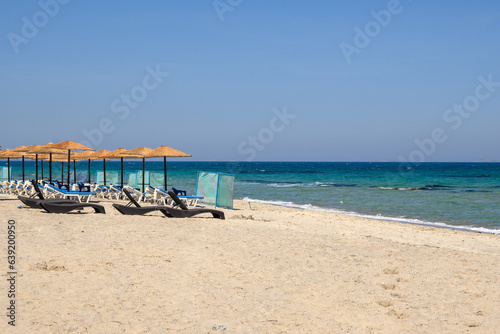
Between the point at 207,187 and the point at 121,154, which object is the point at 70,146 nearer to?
the point at 121,154

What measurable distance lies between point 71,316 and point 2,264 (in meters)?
1.97

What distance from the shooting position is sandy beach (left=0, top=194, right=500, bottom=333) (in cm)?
429

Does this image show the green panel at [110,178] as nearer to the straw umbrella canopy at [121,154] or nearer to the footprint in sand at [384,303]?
the straw umbrella canopy at [121,154]

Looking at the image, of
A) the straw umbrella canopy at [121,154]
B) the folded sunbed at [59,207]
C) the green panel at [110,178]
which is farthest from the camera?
the green panel at [110,178]

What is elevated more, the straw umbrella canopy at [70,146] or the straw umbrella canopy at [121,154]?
the straw umbrella canopy at [70,146]

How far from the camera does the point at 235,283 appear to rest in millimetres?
5469

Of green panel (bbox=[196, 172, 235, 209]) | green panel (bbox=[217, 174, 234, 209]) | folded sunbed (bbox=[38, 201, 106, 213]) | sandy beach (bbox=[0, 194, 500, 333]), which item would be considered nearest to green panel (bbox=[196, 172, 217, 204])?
green panel (bbox=[196, 172, 235, 209])

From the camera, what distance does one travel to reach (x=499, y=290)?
5648 mm

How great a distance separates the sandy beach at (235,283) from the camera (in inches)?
169

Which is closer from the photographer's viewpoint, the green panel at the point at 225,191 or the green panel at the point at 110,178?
the green panel at the point at 225,191

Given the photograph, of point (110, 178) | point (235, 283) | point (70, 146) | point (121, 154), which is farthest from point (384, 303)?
point (110, 178)

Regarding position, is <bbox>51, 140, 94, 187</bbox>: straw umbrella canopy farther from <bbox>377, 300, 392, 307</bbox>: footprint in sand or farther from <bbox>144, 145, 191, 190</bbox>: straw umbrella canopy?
<bbox>377, 300, 392, 307</bbox>: footprint in sand

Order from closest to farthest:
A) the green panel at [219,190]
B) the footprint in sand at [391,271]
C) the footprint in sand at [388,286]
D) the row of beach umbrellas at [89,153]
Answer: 1. the footprint in sand at [388,286]
2. the footprint in sand at [391,271]
3. the row of beach umbrellas at [89,153]
4. the green panel at [219,190]

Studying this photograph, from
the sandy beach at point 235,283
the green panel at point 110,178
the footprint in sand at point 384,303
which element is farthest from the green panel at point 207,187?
the footprint in sand at point 384,303
